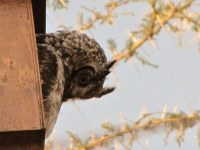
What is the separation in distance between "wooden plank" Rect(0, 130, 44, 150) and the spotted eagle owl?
0.25 metres

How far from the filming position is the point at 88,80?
1.74 metres

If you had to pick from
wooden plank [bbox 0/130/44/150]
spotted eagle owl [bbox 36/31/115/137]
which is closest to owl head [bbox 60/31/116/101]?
spotted eagle owl [bbox 36/31/115/137]

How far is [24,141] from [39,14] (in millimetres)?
571

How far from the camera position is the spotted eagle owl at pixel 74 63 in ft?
5.06

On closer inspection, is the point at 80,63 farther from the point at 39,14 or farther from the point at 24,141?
the point at 24,141

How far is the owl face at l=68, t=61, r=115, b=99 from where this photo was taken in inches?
67.2

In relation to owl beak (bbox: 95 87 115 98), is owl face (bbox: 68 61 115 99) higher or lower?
higher

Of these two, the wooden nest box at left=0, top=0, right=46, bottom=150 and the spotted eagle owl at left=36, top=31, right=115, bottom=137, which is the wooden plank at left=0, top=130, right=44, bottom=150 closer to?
the wooden nest box at left=0, top=0, right=46, bottom=150

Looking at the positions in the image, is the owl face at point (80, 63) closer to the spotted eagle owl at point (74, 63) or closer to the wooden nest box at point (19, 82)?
the spotted eagle owl at point (74, 63)

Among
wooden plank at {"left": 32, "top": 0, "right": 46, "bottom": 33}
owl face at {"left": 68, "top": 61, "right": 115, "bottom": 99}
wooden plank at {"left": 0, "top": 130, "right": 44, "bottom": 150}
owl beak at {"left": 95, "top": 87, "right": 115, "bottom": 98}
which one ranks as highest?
wooden plank at {"left": 32, "top": 0, "right": 46, "bottom": 33}

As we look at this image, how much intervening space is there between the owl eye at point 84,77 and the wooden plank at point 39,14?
0.62 feet

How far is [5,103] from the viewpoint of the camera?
125cm

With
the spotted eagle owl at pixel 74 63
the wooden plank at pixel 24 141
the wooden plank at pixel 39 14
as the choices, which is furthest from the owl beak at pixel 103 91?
the wooden plank at pixel 24 141

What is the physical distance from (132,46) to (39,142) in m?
1.50
